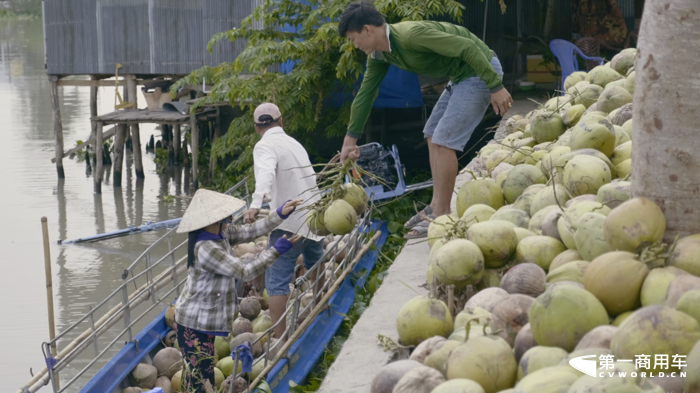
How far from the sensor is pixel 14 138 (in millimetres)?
21984

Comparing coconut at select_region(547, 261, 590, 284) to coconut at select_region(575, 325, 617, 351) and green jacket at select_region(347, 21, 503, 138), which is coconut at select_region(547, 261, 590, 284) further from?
green jacket at select_region(347, 21, 503, 138)

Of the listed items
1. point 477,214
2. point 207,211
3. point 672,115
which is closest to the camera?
point 672,115

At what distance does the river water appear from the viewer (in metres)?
9.19

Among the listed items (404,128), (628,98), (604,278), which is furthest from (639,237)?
(404,128)

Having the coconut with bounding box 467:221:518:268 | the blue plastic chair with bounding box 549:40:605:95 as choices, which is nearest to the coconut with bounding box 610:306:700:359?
the coconut with bounding box 467:221:518:268

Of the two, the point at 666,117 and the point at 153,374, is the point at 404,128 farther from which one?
the point at 666,117

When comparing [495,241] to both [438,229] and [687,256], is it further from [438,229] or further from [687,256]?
[687,256]

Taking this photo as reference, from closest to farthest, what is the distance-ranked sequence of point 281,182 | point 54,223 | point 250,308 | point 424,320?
point 424,320 → point 281,182 → point 250,308 → point 54,223

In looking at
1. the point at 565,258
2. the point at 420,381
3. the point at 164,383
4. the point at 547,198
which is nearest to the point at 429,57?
the point at 547,198

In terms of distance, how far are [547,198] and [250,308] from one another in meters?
3.35

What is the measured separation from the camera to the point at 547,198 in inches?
132

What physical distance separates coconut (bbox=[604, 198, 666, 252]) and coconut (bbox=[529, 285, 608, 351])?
11.6 inches

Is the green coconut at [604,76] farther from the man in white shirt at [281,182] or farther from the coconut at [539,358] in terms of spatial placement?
the coconut at [539,358]

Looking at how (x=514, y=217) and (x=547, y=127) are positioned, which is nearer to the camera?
(x=514, y=217)
